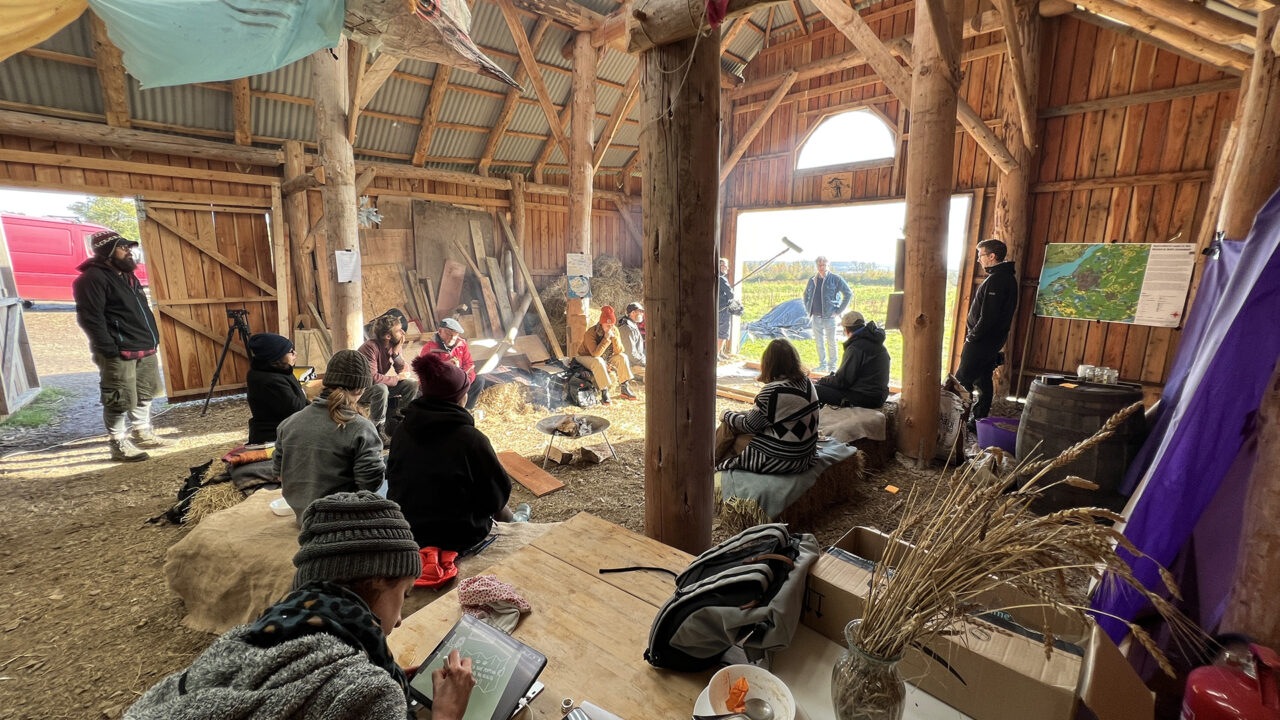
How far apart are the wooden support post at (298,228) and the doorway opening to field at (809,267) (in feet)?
24.5

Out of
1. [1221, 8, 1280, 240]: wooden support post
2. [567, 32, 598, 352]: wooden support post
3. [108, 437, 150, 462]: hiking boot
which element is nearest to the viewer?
[1221, 8, 1280, 240]: wooden support post

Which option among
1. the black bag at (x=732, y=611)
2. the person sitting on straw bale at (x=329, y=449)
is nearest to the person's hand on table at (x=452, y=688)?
the black bag at (x=732, y=611)

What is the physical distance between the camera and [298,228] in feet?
23.3

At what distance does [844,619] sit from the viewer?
1474 mm

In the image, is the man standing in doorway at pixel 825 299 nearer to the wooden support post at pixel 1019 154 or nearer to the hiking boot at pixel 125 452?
the wooden support post at pixel 1019 154

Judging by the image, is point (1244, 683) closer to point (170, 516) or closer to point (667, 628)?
point (667, 628)

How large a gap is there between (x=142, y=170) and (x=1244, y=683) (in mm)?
9425

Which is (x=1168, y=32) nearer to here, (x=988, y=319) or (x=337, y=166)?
(x=988, y=319)

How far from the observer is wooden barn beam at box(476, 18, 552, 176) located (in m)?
7.44

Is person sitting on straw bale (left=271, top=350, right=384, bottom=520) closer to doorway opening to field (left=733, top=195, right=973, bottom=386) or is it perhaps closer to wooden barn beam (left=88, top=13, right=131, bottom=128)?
wooden barn beam (left=88, top=13, right=131, bottom=128)

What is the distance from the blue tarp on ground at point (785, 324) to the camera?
38.4 ft

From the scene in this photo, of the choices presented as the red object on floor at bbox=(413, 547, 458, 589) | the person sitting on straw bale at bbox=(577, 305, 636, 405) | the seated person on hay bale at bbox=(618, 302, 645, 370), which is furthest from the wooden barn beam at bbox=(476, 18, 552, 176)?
the red object on floor at bbox=(413, 547, 458, 589)

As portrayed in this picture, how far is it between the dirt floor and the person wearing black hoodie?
710mm

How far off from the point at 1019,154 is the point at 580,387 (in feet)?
21.6
